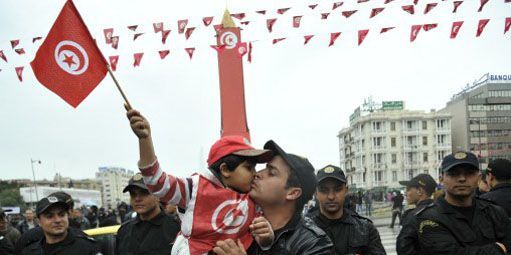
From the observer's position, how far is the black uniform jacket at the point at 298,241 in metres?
2.15

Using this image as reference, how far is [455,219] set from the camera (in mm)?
Answer: 3256

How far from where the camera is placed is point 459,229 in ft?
10.5

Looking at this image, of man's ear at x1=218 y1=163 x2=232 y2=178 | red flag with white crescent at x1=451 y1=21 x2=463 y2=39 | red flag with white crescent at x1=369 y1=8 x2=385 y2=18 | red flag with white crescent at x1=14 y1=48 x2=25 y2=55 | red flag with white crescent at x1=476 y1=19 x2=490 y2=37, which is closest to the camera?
man's ear at x1=218 y1=163 x2=232 y2=178

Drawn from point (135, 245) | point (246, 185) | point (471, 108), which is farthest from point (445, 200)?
point (471, 108)

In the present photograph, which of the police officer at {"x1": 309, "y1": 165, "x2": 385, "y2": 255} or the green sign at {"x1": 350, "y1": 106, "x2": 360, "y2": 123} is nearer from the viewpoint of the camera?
the police officer at {"x1": 309, "y1": 165, "x2": 385, "y2": 255}

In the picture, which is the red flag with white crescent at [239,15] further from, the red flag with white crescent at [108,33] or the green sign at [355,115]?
the green sign at [355,115]

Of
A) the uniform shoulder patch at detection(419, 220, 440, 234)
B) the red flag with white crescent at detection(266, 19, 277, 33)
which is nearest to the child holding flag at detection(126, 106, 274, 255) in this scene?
the uniform shoulder patch at detection(419, 220, 440, 234)

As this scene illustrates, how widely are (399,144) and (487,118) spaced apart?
15.4 m

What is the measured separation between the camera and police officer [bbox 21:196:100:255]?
13.3 ft

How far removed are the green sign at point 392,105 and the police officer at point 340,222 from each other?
9738 centimetres

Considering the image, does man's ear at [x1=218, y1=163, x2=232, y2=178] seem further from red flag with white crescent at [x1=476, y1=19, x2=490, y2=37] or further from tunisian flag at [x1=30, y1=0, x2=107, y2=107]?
red flag with white crescent at [x1=476, y1=19, x2=490, y2=37]

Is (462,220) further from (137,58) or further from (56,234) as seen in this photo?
(137,58)

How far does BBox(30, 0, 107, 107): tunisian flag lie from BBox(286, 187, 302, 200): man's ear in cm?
128

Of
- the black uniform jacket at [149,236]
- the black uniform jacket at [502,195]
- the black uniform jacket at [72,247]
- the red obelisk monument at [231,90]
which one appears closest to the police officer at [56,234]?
the black uniform jacket at [72,247]
